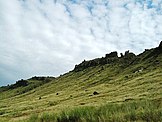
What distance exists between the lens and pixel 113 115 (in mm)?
18828

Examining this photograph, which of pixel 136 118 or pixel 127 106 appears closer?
pixel 136 118

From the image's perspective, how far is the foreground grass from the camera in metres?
17.5

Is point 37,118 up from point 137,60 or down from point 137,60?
down

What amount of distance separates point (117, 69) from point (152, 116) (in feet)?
481

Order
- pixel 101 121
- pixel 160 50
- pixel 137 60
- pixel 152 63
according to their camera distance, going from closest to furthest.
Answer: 1. pixel 101 121
2. pixel 152 63
3. pixel 160 50
4. pixel 137 60

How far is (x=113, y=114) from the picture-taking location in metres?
19.3

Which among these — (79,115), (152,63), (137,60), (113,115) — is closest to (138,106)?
(113,115)

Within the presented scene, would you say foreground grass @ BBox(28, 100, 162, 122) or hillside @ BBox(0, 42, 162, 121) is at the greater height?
hillside @ BBox(0, 42, 162, 121)

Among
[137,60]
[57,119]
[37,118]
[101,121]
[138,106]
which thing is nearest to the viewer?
[101,121]

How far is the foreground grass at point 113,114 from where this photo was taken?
57.3 ft

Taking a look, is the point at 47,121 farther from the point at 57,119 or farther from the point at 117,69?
the point at 117,69

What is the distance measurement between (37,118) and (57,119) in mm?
2660

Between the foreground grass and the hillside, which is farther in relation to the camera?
the hillside

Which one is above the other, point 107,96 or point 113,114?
point 107,96
